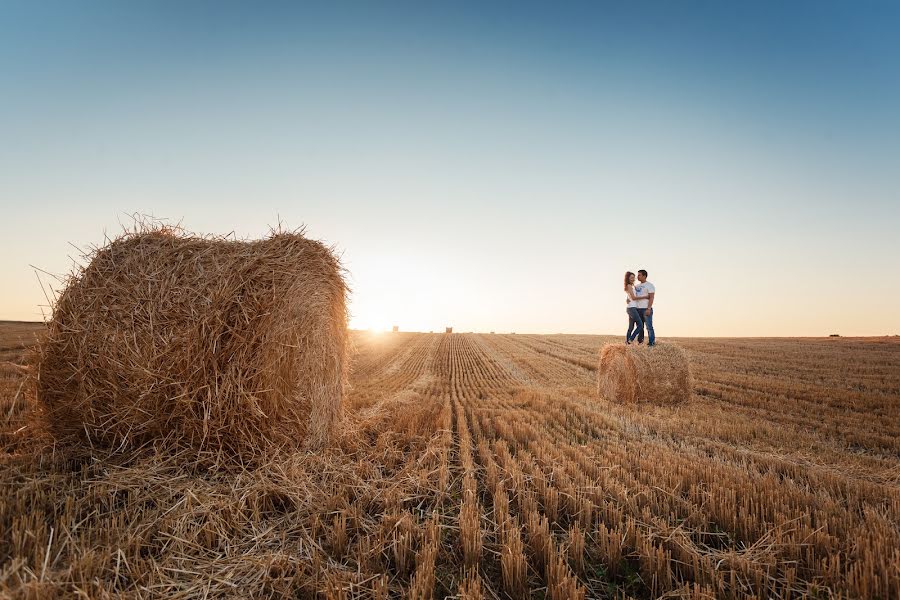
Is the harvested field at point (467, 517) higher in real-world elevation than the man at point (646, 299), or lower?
lower

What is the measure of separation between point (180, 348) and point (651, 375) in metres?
8.72

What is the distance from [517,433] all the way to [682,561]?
10.7 feet

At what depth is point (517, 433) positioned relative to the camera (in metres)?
5.87

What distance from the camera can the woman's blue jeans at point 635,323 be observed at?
10.6 meters

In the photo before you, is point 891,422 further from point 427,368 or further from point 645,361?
point 427,368

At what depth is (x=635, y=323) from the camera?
11.0 meters

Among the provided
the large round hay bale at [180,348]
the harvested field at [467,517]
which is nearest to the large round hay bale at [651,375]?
the harvested field at [467,517]

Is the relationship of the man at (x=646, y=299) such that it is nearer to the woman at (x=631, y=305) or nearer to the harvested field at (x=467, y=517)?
the woman at (x=631, y=305)

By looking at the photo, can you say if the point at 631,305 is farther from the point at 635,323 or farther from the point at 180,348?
the point at 180,348

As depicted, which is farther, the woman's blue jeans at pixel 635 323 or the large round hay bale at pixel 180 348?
the woman's blue jeans at pixel 635 323

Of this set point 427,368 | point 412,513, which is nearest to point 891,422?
point 412,513

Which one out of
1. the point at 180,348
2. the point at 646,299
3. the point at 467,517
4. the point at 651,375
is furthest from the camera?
the point at 646,299

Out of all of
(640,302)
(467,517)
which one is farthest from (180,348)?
(640,302)

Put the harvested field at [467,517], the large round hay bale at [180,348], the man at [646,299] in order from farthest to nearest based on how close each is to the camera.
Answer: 1. the man at [646,299]
2. the large round hay bale at [180,348]
3. the harvested field at [467,517]
